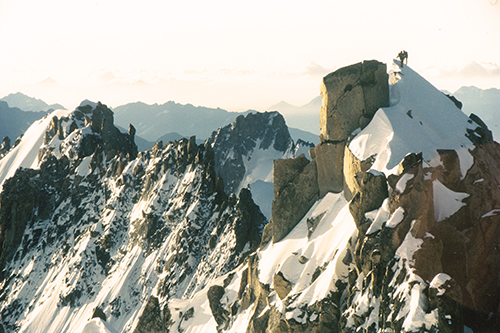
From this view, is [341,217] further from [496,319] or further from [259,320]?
[496,319]

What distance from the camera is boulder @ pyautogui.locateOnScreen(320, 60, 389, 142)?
176ft

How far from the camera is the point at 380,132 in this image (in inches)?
1930

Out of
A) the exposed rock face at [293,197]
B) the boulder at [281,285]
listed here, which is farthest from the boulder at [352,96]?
the boulder at [281,285]

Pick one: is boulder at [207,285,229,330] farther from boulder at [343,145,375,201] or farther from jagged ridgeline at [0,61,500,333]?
boulder at [343,145,375,201]

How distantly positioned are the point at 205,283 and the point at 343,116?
65.6 m

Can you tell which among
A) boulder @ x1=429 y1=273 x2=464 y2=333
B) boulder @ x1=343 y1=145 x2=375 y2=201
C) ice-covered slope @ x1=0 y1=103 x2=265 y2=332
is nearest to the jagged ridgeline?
boulder @ x1=429 y1=273 x2=464 y2=333

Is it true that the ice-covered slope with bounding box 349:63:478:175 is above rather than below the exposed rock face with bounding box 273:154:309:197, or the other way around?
above

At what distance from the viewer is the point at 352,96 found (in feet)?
177

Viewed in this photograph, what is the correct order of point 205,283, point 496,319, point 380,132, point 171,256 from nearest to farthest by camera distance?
point 496,319, point 380,132, point 205,283, point 171,256

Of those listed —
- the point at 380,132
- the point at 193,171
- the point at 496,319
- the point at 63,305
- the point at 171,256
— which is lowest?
the point at 63,305

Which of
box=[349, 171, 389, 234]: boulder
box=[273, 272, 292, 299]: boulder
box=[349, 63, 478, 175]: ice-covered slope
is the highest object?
box=[349, 63, 478, 175]: ice-covered slope

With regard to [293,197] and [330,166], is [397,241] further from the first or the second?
[293,197]

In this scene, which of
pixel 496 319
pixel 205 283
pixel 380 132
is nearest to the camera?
pixel 496 319

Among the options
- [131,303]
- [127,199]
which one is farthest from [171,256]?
[127,199]
